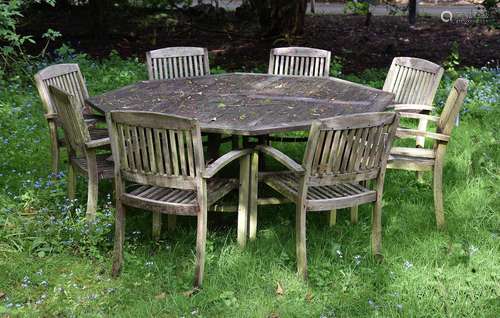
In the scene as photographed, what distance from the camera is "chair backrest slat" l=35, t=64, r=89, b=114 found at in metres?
4.41

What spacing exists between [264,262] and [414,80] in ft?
7.54

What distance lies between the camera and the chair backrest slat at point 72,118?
375 cm

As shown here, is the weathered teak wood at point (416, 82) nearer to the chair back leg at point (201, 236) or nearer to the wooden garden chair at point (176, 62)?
the wooden garden chair at point (176, 62)

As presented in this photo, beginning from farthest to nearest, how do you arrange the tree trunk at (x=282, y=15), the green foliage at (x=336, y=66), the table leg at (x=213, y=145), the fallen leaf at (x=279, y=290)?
the tree trunk at (x=282, y=15), the green foliage at (x=336, y=66), the table leg at (x=213, y=145), the fallen leaf at (x=279, y=290)

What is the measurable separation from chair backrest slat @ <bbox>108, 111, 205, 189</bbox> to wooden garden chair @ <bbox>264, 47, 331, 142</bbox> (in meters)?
2.65

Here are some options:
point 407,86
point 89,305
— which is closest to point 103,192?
point 89,305

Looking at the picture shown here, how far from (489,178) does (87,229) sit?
126 inches

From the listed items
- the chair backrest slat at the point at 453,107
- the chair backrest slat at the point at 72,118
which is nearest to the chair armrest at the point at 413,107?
the chair backrest slat at the point at 453,107

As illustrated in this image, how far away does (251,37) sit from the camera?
11.1 meters

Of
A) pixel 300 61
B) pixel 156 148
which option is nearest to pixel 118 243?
pixel 156 148

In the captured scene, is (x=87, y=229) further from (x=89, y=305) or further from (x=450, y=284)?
(x=450, y=284)

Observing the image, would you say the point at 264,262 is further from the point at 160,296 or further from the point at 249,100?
the point at 249,100

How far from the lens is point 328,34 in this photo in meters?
11.5

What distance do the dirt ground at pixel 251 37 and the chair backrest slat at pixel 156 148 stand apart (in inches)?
240
